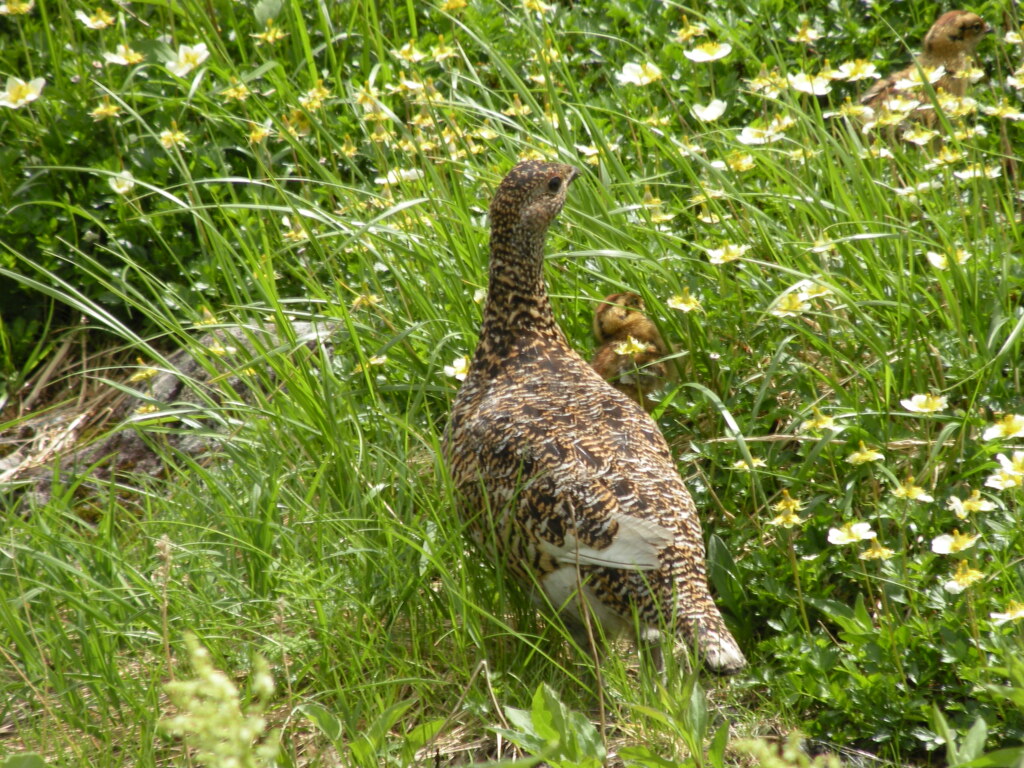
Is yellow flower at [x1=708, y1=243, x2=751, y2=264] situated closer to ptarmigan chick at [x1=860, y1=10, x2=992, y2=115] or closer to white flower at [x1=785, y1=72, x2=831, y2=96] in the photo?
white flower at [x1=785, y1=72, x2=831, y2=96]

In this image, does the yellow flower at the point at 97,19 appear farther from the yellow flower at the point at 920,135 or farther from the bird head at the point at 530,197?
the yellow flower at the point at 920,135

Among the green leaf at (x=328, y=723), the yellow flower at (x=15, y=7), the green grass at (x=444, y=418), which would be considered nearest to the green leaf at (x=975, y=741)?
the green grass at (x=444, y=418)

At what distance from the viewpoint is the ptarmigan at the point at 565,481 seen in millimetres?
3244

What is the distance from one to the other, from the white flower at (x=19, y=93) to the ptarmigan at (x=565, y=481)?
7.93 ft

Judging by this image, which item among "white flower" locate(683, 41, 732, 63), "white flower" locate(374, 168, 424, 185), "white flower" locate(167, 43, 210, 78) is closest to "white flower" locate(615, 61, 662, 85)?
"white flower" locate(683, 41, 732, 63)

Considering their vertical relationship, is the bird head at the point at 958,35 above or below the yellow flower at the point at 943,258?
above

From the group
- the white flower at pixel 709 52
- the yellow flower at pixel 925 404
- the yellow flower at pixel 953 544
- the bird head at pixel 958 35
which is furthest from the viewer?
the bird head at pixel 958 35

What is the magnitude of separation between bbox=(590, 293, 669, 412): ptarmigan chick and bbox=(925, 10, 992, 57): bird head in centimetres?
219

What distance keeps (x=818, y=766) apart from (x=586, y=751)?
1321 millimetres

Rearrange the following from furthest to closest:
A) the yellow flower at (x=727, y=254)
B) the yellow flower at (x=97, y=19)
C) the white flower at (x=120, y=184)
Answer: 1. the yellow flower at (x=97, y=19)
2. the white flower at (x=120, y=184)
3. the yellow flower at (x=727, y=254)

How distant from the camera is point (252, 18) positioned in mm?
6035

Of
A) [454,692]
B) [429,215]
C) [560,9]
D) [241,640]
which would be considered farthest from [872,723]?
[560,9]

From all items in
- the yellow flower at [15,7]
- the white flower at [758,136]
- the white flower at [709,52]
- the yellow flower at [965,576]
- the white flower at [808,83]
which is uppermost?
the yellow flower at [15,7]

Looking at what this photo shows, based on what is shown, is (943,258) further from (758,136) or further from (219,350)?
(219,350)
